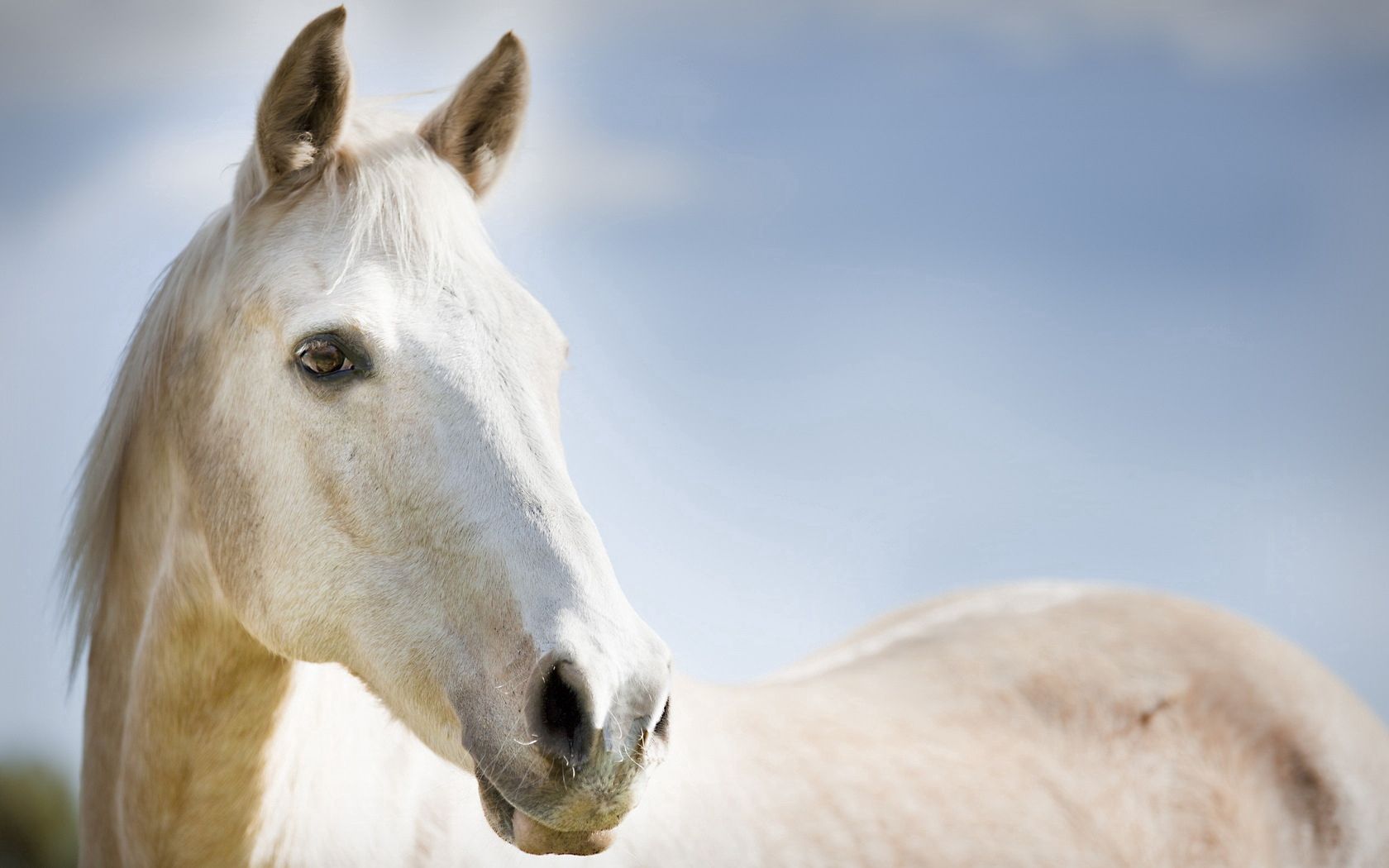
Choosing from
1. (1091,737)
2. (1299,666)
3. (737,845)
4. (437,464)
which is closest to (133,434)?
(437,464)

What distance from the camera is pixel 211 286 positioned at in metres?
2.09

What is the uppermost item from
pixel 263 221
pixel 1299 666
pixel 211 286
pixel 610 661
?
pixel 263 221

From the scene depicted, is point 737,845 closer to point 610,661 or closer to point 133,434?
point 610,661

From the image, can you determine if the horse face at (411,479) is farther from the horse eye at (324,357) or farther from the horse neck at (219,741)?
the horse neck at (219,741)

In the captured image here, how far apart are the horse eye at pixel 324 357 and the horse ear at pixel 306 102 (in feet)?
1.50

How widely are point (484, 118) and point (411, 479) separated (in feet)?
3.42

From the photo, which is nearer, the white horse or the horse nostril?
the horse nostril

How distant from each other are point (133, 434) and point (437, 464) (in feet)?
3.01

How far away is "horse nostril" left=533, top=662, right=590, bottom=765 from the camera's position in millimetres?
1509

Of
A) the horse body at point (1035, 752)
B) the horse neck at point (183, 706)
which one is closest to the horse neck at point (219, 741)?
the horse neck at point (183, 706)

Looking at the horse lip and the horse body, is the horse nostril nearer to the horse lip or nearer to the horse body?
the horse lip

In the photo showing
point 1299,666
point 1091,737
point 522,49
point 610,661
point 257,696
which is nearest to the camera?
point 610,661

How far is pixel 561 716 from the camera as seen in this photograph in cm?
155

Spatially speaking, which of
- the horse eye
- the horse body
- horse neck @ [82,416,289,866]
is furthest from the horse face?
the horse body
